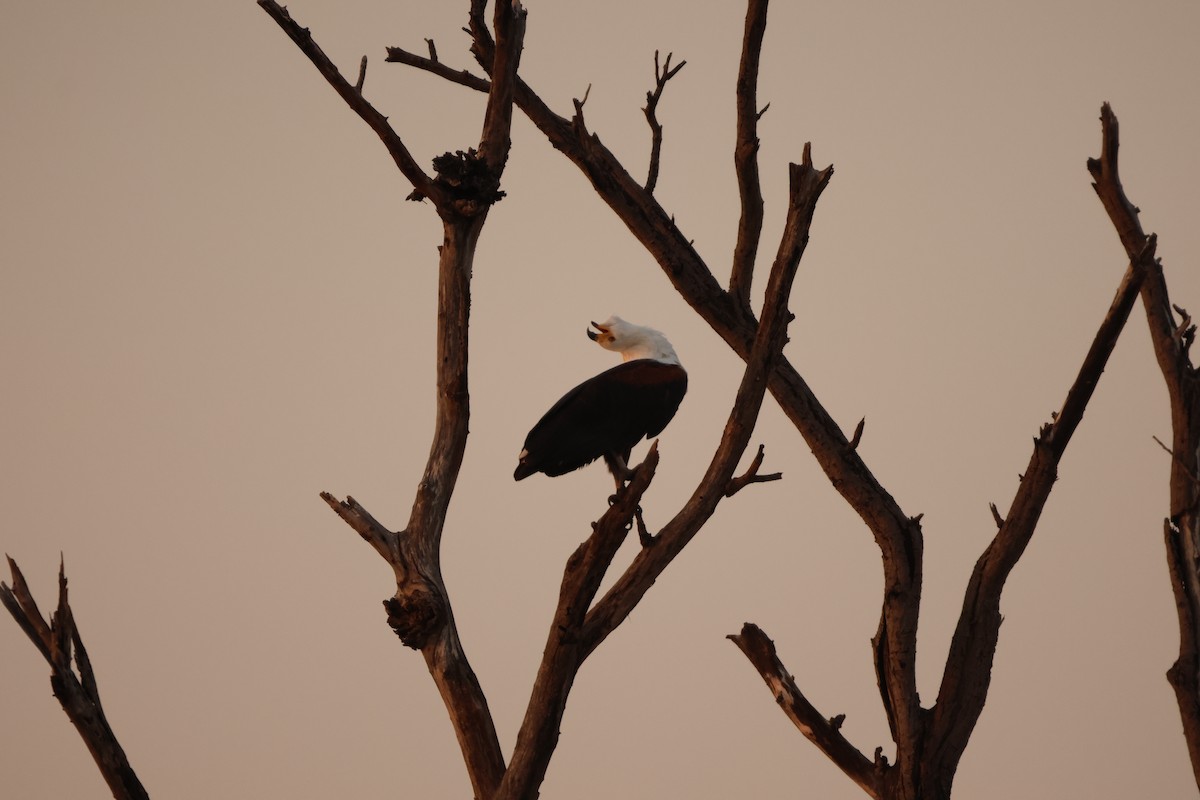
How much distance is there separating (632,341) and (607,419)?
70 centimetres

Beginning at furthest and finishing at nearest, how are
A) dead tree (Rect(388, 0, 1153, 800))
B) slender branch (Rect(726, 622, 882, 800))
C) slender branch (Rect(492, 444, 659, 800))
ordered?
slender branch (Rect(726, 622, 882, 800)) < dead tree (Rect(388, 0, 1153, 800)) < slender branch (Rect(492, 444, 659, 800))

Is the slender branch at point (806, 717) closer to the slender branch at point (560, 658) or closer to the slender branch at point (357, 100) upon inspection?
the slender branch at point (560, 658)

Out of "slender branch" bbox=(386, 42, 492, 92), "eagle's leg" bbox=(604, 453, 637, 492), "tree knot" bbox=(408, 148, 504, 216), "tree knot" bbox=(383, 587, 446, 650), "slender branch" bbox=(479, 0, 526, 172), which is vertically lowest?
"tree knot" bbox=(383, 587, 446, 650)

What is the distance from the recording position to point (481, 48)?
12.7 feet

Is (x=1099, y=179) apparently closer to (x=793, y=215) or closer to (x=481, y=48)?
(x=793, y=215)

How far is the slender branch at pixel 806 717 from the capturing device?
138 inches

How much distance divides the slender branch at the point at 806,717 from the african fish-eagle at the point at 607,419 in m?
0.69

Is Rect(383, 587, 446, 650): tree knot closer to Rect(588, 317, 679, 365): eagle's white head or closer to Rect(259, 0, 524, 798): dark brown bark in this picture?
Rect(259, 0, 524, 798): dark brown bark

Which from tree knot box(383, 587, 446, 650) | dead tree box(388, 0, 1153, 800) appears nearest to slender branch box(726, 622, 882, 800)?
dead tree box(388, 0, 1153, 800)

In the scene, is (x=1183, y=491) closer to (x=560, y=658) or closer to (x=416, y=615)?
(x=560, y=658)

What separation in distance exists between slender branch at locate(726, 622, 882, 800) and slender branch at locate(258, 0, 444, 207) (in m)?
1.52

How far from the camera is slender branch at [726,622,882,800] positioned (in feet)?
11.5

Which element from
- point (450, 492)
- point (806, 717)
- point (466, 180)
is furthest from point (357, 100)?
point (806, 717)

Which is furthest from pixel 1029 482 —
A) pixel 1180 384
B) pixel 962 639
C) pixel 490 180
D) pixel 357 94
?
pixel 357 94
